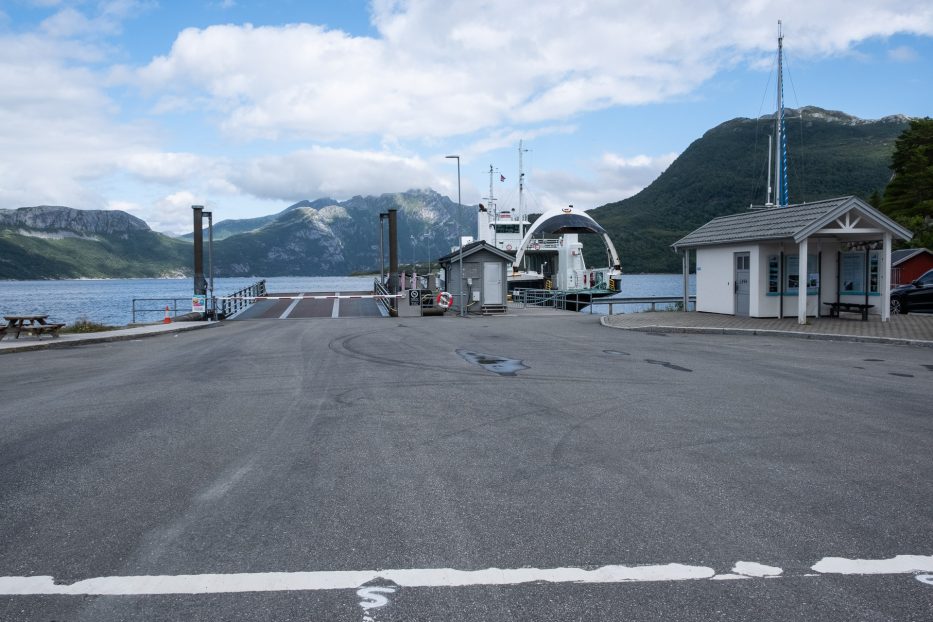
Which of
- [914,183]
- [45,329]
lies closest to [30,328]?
[45,329]

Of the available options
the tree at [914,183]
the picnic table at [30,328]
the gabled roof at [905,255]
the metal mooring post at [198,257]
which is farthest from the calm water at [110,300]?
the tree at [914,183]

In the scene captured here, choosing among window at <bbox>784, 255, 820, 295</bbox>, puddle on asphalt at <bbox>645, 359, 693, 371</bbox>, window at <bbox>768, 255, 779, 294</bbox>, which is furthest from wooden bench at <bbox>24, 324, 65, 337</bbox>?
window at <bbox>784, 255, 820, 295</bbox>

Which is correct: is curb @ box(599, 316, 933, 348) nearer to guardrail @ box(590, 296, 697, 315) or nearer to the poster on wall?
the poster on wall

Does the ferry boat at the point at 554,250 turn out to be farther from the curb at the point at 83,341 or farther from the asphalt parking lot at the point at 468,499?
the asphalt parking lot at the point at 468,499

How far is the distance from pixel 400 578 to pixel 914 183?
60.5m

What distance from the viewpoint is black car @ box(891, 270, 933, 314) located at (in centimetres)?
2673

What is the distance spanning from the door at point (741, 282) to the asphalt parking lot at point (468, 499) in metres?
13.5

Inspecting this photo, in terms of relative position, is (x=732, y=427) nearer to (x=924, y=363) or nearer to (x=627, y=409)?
(x=627, y=409)

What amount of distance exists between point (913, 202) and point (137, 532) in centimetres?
6051

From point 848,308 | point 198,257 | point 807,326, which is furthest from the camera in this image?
point 198,257

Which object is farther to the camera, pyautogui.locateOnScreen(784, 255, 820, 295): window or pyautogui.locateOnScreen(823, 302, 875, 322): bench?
Result: pyautogui.locateOnScreen(784, 255, 820, 295): window

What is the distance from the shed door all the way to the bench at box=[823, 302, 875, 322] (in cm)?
1458

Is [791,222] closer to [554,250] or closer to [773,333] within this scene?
[773,333]

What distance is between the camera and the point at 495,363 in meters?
13.6
